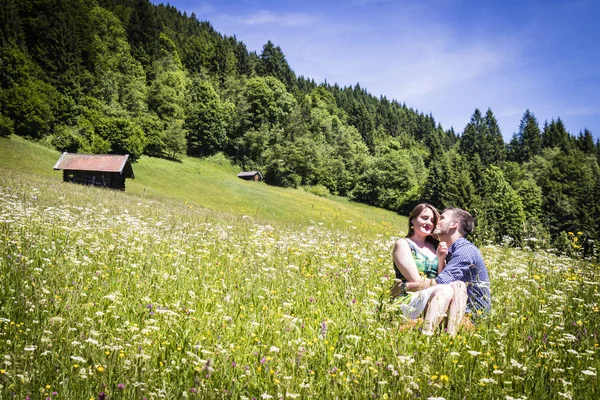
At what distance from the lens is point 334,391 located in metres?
2.43

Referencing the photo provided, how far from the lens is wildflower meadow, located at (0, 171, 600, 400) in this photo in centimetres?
248

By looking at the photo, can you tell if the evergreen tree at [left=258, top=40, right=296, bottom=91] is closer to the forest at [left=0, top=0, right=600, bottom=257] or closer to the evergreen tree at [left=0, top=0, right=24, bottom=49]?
the forest at [left=0, top=0, right=600, bottom=257]

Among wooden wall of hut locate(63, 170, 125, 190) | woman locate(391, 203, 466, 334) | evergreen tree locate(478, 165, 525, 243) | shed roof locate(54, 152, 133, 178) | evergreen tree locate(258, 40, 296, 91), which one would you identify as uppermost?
evergreen tree locate(258, 40, 296, 91)

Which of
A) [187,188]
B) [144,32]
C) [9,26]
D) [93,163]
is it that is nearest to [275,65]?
[144,32]

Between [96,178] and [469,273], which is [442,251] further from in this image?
[96,178]

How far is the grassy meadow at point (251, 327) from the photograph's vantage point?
2.49m

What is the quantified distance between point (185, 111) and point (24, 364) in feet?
258

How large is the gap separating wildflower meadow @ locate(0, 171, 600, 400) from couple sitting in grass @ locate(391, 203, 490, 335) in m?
0.22

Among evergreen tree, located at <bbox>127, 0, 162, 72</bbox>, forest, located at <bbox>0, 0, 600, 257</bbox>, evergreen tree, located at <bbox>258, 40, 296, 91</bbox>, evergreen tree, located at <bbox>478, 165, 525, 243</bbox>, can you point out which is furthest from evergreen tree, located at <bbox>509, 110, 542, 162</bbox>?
evergreen tree, located at <bbox>127, 0, 162, 72</bbox>

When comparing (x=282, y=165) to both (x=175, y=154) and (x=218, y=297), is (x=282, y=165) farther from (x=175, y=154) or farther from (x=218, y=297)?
(x=218, y=297)

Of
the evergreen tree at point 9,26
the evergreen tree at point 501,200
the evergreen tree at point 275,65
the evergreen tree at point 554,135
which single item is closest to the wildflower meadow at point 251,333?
the evergreen tree at point 501,200

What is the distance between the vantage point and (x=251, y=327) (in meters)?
A: 3.14

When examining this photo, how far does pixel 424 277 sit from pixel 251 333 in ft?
7.49

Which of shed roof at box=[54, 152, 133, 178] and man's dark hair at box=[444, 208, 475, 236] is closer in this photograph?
man's dark hair at box=[444, 208, 475, 236]
